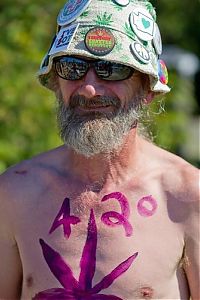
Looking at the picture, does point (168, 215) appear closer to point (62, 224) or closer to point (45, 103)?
point (62, 224)

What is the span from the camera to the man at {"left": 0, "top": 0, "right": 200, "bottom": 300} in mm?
3320

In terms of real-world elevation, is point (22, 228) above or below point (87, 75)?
below

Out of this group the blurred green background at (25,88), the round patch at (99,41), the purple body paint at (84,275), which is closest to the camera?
the round patch at (99,41)

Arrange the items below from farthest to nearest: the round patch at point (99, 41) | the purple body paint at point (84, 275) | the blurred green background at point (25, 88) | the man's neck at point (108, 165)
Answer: the blurred green background at point (25, 88) < the man's neck at point (108, 165) < the purple body paint at point (84, 275) < the round patch at point (99, 41)

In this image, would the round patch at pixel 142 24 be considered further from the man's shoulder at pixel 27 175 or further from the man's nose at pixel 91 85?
the man's shoulder at pixel 27 175

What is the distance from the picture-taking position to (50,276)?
3.43 metres

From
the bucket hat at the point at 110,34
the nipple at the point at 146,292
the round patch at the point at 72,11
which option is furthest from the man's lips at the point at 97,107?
the nipple at the point at 146,292

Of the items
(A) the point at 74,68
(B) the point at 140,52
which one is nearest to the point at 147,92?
(B) the point at 140,52

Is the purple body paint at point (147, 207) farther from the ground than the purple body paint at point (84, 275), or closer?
farther from the ground

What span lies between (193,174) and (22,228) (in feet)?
2.02

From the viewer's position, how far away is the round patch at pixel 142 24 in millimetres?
3346

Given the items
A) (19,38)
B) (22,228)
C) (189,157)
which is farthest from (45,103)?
(189,157)

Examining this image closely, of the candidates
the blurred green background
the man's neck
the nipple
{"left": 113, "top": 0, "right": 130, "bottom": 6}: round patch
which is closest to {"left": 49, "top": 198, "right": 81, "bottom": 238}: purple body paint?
the man's neck

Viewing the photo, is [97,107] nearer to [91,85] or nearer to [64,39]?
[91,85]
